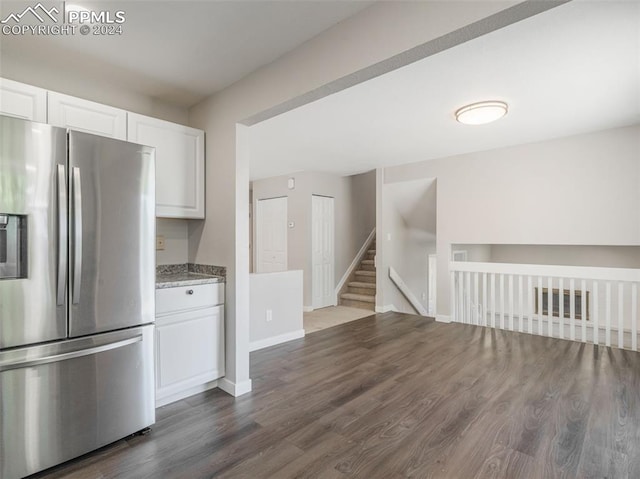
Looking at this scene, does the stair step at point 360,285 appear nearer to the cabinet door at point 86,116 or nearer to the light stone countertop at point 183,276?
the light stone countertop at point 183,276

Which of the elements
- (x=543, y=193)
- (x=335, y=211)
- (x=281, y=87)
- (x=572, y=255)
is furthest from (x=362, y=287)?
(x=281, y=87)

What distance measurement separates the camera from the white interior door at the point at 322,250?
5910mm

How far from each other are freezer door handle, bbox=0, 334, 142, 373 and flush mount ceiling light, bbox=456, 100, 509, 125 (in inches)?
125

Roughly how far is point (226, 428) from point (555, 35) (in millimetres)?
3170

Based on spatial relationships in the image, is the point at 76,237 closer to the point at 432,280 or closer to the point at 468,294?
the point at 468,294

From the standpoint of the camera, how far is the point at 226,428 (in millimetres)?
2113

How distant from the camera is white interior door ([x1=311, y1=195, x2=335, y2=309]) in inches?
233

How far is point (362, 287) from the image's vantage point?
6.46 m

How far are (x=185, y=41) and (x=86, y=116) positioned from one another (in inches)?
34.5

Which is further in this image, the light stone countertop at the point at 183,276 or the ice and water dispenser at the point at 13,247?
the light stone countertop at the point at 183,276

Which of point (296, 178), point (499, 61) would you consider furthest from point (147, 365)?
point (296, 178)

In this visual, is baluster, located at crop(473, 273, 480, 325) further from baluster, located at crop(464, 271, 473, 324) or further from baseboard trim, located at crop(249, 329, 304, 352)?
baseboard trim, located at crop(249, 329, 304, 352)

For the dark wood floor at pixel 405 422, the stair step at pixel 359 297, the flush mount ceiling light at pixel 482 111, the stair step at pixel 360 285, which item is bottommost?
the dark wood floor at pixel 405 422

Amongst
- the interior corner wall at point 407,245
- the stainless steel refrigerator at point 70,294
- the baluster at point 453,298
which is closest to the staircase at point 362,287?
the interior corner wall at point 407,245
